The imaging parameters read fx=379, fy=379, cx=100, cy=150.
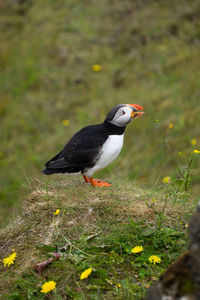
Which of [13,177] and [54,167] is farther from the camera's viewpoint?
[13,177]

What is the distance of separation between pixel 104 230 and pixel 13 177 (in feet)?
14.4

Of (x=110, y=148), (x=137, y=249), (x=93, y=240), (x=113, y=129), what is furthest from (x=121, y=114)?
(x=137, y=249)

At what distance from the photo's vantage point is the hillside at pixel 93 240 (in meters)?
2.52

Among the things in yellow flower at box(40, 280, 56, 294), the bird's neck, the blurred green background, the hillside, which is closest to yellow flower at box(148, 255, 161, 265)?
the hillside

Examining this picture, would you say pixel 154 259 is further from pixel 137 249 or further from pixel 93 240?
→ pixel 93 240

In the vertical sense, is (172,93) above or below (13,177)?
above

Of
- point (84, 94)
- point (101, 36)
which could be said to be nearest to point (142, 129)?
point (84, 94)

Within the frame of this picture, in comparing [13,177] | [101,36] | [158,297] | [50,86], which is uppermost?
[101,36]

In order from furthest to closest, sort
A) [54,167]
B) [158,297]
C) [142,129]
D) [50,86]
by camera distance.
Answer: [50,86] < [142,129] < [54,167] < [158,297]

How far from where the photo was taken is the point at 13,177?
7.05 meters

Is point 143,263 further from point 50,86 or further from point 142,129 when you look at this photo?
point 50,86

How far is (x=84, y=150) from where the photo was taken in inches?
147

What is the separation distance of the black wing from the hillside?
241 mm

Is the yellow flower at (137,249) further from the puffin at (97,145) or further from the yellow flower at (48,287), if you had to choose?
the puffin at (97,145)
